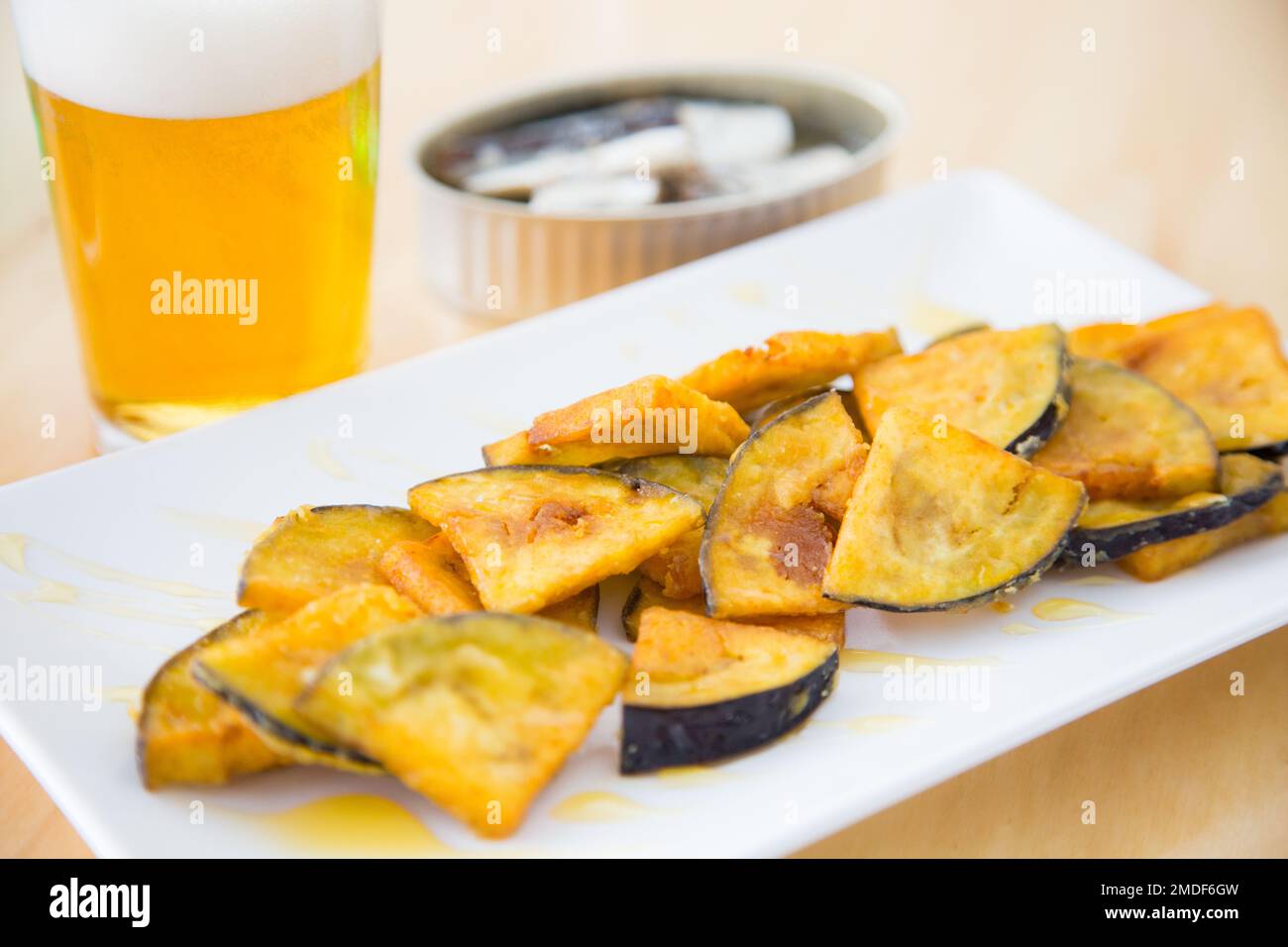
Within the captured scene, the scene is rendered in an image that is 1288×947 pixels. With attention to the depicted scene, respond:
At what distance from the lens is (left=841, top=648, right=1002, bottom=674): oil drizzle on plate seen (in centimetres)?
148

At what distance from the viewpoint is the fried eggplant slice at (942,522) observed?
1.46m

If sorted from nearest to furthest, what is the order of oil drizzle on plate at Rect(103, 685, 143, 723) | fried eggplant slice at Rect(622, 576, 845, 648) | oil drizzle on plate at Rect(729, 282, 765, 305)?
oil drizzle on plate at Rect(103, 685, 143, 723)
fried eggplant slice at Rect(622, 576, 845, 648)
oil drizzle on plate at Rect(729, 282, 765, 305)

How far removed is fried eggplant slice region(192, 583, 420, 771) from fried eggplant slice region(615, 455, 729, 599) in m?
0.29

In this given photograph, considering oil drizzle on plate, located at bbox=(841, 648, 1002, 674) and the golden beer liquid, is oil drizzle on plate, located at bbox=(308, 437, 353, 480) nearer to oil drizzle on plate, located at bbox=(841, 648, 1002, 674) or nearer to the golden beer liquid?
the golden beer liquid

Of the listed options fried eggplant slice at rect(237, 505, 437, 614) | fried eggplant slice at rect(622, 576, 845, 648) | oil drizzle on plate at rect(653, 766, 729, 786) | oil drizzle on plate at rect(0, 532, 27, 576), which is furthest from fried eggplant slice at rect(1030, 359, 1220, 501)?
oil drizzle on plate at rect(0, 532, 27, 576)

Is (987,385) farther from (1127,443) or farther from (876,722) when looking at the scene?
(876,722)

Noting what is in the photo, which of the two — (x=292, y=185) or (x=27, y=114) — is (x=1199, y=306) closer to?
(x=292, y=185)

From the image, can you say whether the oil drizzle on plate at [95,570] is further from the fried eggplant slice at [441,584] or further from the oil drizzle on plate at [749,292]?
the oil drizzle on plate at [749,292]

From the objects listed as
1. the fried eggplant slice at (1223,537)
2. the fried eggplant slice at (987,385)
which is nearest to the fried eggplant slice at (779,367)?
the fried eggplant slice at (987,385)

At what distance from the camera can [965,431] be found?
157 cm

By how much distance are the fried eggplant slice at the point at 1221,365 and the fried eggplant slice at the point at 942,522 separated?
1.05 ft

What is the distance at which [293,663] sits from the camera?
50.3 inches

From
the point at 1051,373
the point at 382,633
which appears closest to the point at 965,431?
the point at 1051,373

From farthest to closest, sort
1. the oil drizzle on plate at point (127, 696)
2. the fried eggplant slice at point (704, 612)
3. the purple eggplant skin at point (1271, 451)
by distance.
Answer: the purple eggplant skin at point (1271, 451)
the fried eggplant slice at point (704, 612)
the oil drizzle on plate at point (127, 696)
